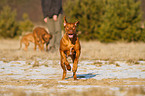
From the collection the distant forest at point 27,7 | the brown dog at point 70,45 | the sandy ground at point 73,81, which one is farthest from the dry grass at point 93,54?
the distant forest at point 27,7

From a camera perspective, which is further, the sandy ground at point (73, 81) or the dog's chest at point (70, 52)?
the dog's chest at point (70, 52)

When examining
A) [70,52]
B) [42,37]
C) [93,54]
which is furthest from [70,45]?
[42,37]

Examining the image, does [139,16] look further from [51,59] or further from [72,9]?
[51,59]

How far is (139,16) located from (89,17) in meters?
4.73

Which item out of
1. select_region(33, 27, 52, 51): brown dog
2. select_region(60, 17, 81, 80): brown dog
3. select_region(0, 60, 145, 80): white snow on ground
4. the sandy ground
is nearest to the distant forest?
select_region(33, 27, 52, 51): brown dog

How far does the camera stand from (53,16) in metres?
12.5

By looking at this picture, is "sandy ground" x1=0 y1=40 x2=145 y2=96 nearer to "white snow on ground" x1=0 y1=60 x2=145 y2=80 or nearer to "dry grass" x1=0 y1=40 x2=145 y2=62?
"white snow on ground" x1=0 y1=60 x2=145 y2=80

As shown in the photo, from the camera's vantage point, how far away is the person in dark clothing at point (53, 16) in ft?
40.2

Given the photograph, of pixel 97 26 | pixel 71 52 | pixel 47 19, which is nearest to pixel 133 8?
pixel 97 26

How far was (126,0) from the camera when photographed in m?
19.1

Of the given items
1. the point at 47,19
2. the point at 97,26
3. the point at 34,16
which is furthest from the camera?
the point at 34,16

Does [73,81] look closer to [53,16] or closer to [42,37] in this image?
[53,16]

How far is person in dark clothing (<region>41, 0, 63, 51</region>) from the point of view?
40.2ft

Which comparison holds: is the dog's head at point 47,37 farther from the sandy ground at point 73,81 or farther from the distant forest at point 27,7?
the distant forest at point 27,7
